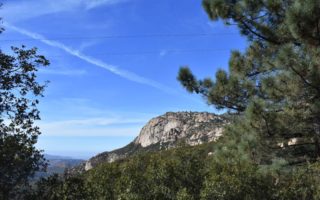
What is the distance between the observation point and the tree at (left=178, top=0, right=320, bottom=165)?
9008mm

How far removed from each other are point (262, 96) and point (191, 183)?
366cm

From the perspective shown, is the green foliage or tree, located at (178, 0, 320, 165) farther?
the green foliage

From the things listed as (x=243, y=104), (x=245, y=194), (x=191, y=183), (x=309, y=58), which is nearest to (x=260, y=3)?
(x=309, y=58)

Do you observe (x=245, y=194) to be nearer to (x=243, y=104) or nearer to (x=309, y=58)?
(x=243, y=104)

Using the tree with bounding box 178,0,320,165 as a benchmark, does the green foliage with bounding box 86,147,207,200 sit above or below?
below

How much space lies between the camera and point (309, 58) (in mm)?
9422

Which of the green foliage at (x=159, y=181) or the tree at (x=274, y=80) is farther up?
the tree at (x=274, y=80)

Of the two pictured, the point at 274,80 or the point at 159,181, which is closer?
the point at 274,80

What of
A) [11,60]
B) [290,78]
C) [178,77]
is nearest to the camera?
[11,60]

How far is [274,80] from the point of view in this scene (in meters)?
9.84

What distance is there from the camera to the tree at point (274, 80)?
9008 millimetres

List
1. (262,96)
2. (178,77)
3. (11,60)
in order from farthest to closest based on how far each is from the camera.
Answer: (178,77)
(262,96)
(11,60)

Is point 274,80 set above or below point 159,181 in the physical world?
above

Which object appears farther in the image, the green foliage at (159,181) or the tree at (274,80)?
the green foliage at (159,181)
